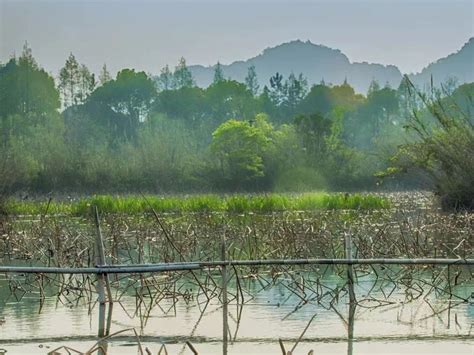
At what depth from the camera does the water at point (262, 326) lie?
7.44 metres

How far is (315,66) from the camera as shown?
584ft

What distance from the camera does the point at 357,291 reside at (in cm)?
1008

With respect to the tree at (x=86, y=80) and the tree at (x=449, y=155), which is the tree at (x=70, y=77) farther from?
the tree at (x=449, y=155)

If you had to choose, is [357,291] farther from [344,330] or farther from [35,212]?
[35,212]

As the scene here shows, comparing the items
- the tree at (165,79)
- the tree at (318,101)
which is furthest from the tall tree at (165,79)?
the tree at (318,101)

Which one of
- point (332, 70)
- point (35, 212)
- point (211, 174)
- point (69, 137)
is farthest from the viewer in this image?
point (332, 70)

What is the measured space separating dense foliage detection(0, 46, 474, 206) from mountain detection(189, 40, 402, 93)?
353 ft

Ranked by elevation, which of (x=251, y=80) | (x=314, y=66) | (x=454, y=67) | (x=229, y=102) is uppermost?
(x=314, y=66)

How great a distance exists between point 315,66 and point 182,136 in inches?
5302

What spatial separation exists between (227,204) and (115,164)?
1274cm

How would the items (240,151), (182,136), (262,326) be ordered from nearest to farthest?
(262,326) < (240,151) < (182,136)

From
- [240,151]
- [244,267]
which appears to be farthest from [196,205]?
[240,151]

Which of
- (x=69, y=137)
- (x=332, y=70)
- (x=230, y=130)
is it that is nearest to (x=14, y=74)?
(x=69, y=137)

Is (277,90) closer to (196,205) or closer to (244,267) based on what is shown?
(196,205)
